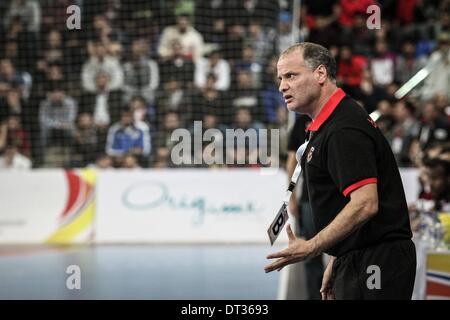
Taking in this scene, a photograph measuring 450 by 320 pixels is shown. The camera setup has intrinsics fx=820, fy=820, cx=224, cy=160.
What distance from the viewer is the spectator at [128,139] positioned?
1478cm

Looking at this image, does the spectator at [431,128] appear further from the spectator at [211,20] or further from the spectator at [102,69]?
the spectator at [102,69]

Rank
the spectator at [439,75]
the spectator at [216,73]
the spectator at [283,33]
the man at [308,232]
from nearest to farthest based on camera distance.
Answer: the man at [308,232] → the spectator at [439,75] → the spectator at [216,73] → the spectator at [283,33]

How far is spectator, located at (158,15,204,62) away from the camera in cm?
1591

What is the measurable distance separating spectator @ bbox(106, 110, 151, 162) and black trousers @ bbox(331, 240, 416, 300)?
11092 mm

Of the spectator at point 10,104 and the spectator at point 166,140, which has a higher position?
the spectator at point 10,104

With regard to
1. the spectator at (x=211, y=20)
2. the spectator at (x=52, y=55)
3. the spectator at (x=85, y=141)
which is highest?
the spectator at (x=211, y=20)

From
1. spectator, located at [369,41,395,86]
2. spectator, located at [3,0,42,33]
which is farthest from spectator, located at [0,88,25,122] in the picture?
spectator, located at [369,41,395,86]

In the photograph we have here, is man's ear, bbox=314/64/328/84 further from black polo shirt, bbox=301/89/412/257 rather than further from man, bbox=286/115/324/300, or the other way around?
man, bbox=286/115/324/300

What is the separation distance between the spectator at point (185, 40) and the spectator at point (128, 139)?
1.81 meters

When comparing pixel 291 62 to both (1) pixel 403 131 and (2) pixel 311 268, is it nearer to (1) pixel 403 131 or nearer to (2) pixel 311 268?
(2) pixel 311 268

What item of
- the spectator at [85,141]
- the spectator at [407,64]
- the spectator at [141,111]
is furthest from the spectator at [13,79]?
the spectator at [407,64]

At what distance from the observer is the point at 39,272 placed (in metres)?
10.2
